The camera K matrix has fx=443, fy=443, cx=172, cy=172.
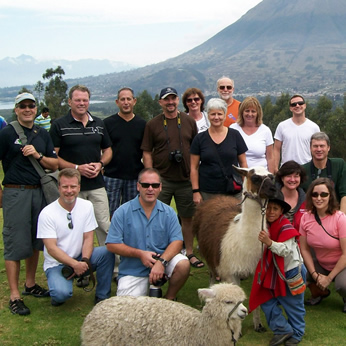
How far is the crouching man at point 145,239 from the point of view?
420cm

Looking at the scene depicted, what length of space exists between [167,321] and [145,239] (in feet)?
3.47

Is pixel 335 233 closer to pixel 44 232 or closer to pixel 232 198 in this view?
pixel 232 198

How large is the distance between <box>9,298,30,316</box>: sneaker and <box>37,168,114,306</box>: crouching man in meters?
0.30

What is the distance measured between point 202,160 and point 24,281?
272 cm

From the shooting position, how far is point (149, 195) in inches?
166

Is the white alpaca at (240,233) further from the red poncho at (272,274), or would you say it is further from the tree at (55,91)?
the tree at (55,91)

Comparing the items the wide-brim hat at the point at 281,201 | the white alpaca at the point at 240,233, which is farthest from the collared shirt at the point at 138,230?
the wide-brim hat at the point at 281,201

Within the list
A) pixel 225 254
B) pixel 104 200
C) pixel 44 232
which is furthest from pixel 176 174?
pixel 44 232

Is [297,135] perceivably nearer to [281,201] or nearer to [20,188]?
[281,201]

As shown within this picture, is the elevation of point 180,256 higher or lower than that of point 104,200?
lower

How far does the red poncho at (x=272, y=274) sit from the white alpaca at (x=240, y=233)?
0.17 meters

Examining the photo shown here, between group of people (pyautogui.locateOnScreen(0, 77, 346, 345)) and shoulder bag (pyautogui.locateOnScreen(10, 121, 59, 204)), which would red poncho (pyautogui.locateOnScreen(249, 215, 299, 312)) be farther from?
shoulder bag (pyautogui.locateOnScreen(10, 121, 59, 204))

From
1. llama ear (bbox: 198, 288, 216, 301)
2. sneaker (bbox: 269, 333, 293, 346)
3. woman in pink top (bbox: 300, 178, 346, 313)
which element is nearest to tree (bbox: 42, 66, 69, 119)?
woman in pink top (bbox: 300, 178, 346, 313)

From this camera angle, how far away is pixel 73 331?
4.27m
